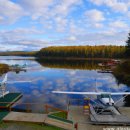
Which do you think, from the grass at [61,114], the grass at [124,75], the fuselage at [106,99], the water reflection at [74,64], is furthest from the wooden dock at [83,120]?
the water reflection at [74,64]

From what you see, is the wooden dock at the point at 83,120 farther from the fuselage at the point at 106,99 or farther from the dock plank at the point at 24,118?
the dock plank at the point at 24,118

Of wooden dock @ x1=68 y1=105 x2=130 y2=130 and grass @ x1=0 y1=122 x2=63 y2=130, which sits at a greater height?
grass @ x1=0 y1=122 x2=63 y2=130

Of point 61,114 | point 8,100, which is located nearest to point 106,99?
point 61,114

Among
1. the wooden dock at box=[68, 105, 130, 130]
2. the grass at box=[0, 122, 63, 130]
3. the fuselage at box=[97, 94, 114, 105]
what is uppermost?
the fuselage at box=[97, 94, 114, 105]

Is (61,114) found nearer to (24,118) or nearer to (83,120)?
(83,120)

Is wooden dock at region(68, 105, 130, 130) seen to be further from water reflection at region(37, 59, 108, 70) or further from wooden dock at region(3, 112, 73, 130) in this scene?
water reflection at region(37, 59, 108, 70)

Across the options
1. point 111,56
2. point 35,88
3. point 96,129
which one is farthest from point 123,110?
point 111,56

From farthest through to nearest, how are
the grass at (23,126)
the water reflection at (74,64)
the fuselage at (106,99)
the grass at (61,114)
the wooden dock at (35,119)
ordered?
the water reflection at (74,64) → the fuselage at (106,99) → the grass at (61,114) → the wooden dock at (35,119) → the grass at (23,126)

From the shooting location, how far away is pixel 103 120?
21203 mm

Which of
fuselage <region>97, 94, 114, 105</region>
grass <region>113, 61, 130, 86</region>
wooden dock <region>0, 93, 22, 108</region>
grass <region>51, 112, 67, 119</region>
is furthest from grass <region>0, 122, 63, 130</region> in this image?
grass <region>113, 61, 130, 86</region>

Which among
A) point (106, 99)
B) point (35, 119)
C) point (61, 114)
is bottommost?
point (61, 114)

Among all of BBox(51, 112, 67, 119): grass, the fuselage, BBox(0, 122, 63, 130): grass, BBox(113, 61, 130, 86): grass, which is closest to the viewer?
BBox(0, 122, 63, 130): grass

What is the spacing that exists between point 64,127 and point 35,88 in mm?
26719

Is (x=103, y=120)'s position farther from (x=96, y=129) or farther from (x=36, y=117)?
(x=36, y=117)
